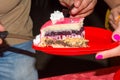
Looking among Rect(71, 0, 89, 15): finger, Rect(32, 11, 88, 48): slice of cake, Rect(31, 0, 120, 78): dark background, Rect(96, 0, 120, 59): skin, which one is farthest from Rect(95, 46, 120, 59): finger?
Rect(31, 0, 120, 78): dark background

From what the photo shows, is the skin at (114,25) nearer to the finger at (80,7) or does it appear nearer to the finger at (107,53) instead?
the finger at (107,53)

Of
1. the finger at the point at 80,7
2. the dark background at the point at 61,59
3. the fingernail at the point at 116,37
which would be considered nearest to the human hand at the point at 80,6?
the finger at the point at 80,7

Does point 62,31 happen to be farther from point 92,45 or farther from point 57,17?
→ point 92,45

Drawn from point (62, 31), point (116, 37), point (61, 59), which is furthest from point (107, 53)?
point (61, 59)

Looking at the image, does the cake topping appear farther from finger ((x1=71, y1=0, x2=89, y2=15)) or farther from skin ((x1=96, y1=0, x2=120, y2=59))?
skin ((x1=96, y1=0, x2=120, y2=59))

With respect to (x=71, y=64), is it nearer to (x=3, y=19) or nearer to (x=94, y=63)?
(x=94, y=63)
